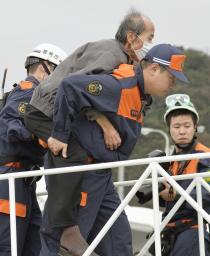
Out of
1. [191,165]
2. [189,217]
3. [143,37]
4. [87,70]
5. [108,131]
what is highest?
[143,37]

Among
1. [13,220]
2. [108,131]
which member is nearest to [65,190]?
[13,220]

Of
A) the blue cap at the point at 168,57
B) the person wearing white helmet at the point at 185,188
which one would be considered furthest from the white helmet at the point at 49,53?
the blue cap at the point at 168,57

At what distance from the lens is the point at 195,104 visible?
5550cm

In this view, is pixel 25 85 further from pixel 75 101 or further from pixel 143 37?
pixel 75 101

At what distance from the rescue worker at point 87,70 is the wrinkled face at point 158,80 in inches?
9.9

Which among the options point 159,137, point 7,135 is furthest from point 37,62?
point 159,137

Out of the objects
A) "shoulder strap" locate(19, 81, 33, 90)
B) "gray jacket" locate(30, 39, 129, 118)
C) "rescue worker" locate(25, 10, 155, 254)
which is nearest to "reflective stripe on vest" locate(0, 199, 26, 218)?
"shoulder strap" locate(19, 81, 33, 90)

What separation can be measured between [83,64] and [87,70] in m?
0.13

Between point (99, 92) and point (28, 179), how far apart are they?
162cm

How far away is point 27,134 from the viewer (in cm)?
697

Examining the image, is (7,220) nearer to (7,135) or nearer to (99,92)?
(7,135)

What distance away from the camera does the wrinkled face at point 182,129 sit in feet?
23.2

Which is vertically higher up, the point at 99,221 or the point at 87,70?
the point at 87,70

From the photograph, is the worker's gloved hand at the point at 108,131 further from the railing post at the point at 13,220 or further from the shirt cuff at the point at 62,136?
the railing post at the point at 13,220
